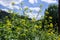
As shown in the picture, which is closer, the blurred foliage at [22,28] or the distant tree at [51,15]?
the blurred foliage at [22,28]

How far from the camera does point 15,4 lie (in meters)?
4.41

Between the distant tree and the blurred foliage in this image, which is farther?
the distant tree

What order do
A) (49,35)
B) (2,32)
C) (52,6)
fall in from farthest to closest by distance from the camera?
(52,6) < (49,35) < (2,32)

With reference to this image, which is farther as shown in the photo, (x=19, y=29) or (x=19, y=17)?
(x=19, y=17)

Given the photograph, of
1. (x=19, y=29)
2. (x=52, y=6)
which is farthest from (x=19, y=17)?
(x=52, y=6)

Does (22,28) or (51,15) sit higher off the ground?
(22,28)

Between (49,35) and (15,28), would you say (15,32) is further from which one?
(49,35)

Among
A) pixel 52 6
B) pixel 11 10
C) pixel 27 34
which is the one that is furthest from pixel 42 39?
pixel 52 6

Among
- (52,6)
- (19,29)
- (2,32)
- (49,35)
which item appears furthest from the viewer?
(52,6)

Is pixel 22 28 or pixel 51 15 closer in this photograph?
pixel 22 28

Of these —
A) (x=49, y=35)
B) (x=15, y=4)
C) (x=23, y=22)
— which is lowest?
(x=49, y=35)

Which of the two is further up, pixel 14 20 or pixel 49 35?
pixel 14 20

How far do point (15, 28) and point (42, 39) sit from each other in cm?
54

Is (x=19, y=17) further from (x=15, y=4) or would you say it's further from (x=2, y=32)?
(x=2, y=32)
